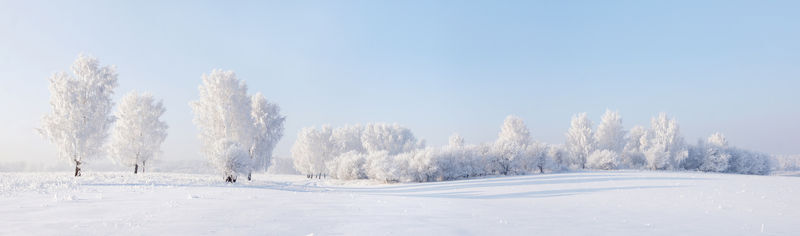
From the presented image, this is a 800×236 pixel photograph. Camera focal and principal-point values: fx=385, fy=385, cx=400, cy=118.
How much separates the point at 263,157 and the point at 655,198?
3431 centimetres

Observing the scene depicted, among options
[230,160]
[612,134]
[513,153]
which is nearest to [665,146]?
[612,134]

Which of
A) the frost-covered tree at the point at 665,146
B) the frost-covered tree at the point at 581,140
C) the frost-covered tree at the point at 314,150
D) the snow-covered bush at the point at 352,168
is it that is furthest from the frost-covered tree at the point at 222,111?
the frost-covered tree at the point at 665,146

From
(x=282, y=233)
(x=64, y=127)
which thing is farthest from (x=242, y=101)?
(x=282, y=233)

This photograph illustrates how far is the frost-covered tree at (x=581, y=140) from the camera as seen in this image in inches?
2936

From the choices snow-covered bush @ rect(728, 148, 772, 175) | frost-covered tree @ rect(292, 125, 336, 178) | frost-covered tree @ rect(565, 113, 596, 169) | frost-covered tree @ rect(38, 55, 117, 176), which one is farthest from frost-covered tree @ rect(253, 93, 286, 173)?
snow-covered bush @ rect(728, 148, 772, 175)

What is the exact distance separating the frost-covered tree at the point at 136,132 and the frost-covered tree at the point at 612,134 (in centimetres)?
7562

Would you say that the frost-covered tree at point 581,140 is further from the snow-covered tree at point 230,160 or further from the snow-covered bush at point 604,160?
the snow-covered tree at point 230,160

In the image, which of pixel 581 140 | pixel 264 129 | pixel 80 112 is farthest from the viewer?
pixel 581 140

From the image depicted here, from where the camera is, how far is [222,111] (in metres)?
36.9

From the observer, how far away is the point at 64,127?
97.9 ft

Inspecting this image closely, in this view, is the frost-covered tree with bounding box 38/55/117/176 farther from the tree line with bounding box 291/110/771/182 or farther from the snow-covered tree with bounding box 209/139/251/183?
the tree line with bounding box 291/110/771/182

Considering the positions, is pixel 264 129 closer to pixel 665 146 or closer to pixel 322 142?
pixel 322 142

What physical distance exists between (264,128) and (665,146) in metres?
69.9

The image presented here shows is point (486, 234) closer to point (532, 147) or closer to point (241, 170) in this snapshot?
point (241, 170)
